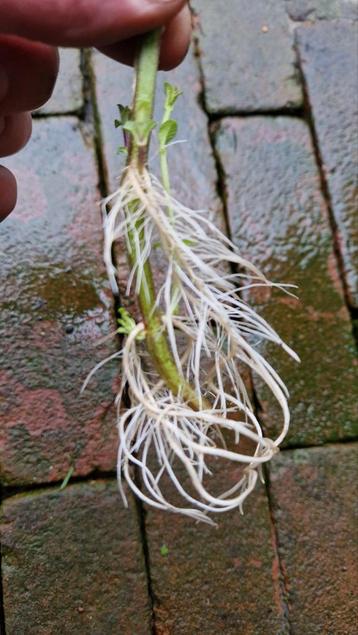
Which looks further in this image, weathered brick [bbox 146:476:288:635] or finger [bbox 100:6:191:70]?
weathered brick [bbox 146:476:288:635]

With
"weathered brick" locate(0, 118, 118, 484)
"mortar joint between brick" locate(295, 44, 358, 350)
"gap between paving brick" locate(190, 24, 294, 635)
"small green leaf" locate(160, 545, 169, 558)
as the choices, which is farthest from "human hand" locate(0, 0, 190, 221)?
"small green leaf" locate(160, 545, 169, 558)

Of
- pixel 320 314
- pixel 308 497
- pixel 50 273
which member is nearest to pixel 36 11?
pixel 50 273

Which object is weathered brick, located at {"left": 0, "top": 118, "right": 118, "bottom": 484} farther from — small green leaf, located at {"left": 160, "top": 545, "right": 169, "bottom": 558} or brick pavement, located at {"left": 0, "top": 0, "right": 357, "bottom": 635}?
small green leaf, located at {"left": 160, "top": 545, "right": 169, "bottom": 558}

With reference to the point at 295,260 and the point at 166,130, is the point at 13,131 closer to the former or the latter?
the point at 166,130

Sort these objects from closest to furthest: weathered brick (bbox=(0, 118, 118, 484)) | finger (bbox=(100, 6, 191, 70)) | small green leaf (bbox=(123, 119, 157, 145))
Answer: small green leaf (bbox=(123, 119, 157, 145)) < finger (bbox=(100, 6, 191, 70)) < weathered brick (bbox=(0, 118, 118, 484))

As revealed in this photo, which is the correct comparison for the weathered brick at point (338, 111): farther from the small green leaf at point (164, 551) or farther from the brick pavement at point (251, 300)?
the small green leaf at point (164, 551)

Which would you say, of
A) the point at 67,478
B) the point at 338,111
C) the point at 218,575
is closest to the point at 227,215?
the point at 338,111

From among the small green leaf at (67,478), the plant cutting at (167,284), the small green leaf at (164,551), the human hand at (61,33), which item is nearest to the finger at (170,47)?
the human hand at (61,33)
